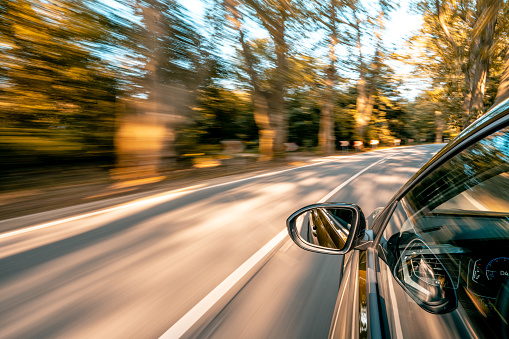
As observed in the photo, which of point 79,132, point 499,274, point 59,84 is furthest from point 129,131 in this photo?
point 499,274

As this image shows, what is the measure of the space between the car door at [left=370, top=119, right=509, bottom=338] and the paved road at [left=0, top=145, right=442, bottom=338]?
47.7 inches

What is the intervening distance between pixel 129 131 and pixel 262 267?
7802 millimetres

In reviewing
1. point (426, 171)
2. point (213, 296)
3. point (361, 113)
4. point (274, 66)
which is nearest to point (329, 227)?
point (426, 171)

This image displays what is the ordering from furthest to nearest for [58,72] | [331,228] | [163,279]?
[58,72] → [163,279] → [331,228]

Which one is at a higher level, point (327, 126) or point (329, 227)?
point (327, 126)

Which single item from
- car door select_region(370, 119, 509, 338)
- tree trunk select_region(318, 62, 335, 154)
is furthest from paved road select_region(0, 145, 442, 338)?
tree trunk select_region(318, 62, 335, 154)

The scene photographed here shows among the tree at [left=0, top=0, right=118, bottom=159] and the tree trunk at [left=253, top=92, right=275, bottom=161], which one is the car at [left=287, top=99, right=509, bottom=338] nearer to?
the tree at [left=0, top=0, right=118, bottom=159]

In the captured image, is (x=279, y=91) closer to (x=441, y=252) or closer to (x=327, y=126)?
(x=327, y=126)

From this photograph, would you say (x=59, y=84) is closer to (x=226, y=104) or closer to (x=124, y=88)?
(x=124, y=88)

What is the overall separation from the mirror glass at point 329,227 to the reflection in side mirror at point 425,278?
373 mm

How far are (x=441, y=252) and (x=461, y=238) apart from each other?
0.13m

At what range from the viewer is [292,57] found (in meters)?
15.5

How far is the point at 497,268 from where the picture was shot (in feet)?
3.26

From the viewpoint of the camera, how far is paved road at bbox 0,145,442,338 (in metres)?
2.25
